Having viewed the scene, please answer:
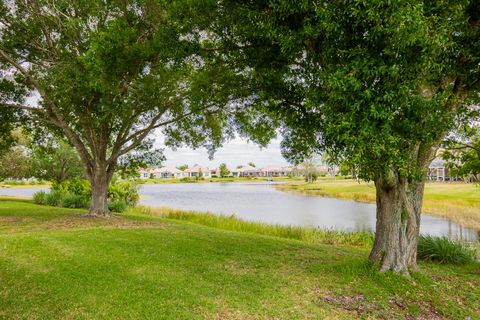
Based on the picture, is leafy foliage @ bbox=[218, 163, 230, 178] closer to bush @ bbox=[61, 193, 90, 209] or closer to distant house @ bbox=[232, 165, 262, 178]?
distant house @ bbox=[232, 165, 262, 178]

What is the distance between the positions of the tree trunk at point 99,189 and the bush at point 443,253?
43.5ft

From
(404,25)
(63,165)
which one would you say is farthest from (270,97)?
(63,165)

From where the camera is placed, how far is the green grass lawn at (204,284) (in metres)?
5.79

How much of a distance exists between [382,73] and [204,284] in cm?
503

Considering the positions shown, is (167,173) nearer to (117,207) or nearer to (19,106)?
(117,207)

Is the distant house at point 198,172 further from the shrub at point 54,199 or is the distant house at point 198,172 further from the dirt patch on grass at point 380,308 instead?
the dirt patch on grass at point 380,308

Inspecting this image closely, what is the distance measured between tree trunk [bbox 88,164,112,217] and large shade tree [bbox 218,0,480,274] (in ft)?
34.5

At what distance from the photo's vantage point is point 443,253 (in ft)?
34.3

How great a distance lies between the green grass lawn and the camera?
5.79 meters

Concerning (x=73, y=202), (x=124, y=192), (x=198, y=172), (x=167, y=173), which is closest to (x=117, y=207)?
(x=73, y=202)

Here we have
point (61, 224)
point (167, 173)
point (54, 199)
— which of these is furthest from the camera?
point (167, 173)

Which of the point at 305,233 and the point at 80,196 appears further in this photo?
the point at 80,196

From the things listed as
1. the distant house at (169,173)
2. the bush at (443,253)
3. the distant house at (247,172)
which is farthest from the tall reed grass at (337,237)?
the distant house at (247,172)

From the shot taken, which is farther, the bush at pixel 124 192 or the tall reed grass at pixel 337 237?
the bush at pixel 124 192
